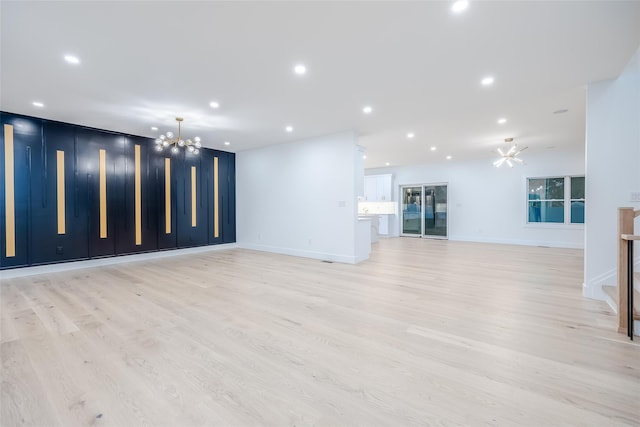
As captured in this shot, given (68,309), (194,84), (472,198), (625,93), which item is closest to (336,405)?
(68,309)

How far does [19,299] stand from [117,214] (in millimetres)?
2575

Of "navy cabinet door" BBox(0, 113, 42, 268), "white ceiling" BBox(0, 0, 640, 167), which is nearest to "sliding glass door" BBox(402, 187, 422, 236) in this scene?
"white ceiling" BBox(0, 0, 640, 167)

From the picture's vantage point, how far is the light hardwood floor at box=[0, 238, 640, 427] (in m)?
1.61

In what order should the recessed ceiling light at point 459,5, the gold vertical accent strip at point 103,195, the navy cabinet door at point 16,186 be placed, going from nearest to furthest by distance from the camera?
the recessed ceiling light at point 459,5 < the navy cabinet door at point 16,186 < the gold vertical accent strip at point 103,195

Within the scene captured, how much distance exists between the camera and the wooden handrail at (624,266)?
2635 mm

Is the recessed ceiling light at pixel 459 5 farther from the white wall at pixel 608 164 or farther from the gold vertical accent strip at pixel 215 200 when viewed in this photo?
the gold vertical accent strip at pixel 215 200

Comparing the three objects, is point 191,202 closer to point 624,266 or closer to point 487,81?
point 487,81

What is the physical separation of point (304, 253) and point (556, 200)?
7844 mm

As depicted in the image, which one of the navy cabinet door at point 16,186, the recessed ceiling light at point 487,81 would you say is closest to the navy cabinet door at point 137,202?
the navy cabinet door at point 16,186

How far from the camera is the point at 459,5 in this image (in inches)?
87.4

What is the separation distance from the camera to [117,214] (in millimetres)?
5918

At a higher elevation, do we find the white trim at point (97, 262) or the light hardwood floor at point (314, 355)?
the white trim at point (97, 262)

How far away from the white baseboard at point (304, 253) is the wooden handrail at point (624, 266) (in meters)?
3.86

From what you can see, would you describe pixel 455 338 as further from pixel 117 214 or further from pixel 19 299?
pixel 117 214
